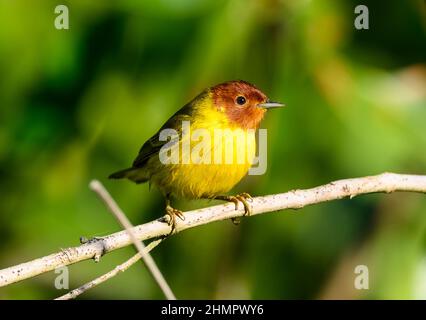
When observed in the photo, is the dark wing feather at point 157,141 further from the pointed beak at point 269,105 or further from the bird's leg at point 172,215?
the pointed beak at point 269,105

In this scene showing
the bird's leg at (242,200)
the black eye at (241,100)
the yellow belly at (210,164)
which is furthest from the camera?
the black eye at (241,100)

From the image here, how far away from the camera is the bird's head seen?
5969 millimetres

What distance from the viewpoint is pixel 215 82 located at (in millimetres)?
5277

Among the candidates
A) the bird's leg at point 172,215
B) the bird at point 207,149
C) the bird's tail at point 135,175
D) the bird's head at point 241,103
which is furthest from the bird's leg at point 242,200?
the bird's tail at point 135,175

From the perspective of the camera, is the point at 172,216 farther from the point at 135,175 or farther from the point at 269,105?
the point at 135,175

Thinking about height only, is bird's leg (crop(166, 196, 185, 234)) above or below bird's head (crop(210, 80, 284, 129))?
below

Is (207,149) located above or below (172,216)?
above

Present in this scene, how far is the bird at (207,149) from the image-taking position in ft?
18.0

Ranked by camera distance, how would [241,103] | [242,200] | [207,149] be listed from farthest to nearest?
1. [241,103]
2. [207,149]
3. [242,200]

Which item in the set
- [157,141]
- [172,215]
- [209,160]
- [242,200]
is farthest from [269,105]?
[172,215]

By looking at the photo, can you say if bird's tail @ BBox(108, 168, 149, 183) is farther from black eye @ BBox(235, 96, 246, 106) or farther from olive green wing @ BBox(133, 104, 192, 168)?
black eye @ BBox(235, 96, 246, 106)

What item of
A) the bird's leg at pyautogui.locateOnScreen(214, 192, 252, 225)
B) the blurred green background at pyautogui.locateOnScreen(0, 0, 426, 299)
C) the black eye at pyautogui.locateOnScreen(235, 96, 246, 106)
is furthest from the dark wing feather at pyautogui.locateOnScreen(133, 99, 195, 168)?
the bird's leg at pyautogui.locateOnScreen(214, 192, 252, 225)

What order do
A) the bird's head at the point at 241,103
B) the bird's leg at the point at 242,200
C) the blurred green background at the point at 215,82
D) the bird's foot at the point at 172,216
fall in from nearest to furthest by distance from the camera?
1. the bird's foot at the point at 172,216
2. the blurred green background at the point at 215,82
3. the bird's leg at the point at 242,200
4. the bird's head at the point at 241,103

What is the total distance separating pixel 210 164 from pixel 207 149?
0.14 meters
